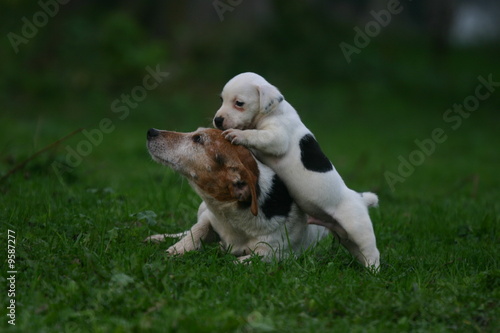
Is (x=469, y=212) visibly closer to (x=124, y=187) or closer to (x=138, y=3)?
(x=124, y=187)

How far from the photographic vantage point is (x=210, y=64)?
18578mm

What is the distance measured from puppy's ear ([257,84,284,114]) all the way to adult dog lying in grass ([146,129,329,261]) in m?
0.41

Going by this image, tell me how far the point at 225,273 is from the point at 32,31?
45.5 ft

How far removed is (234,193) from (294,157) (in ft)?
1.95

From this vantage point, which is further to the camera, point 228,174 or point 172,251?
point 172,251

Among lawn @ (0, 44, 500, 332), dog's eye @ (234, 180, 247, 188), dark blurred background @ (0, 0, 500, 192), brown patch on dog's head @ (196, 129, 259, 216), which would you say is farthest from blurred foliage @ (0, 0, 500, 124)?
dog's eye @ (234, 180, 247, 188)

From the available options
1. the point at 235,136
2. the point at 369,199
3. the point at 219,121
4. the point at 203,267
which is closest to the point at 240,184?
the point at 235,136

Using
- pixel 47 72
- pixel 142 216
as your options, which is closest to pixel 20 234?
pixel 142 216

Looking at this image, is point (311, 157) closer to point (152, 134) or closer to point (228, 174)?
point (228, 174)

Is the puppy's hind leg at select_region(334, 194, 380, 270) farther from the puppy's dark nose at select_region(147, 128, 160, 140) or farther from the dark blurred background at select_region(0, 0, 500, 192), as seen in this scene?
the dark blurred background at select_region(0, 0, 500, 192)

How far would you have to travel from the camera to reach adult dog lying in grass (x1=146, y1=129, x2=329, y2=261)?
5.70m

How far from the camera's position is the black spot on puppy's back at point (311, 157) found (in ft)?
19.1

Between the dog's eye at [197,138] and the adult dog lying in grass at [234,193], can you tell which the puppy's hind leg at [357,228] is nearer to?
the adult dog lying in grass at [234,193]

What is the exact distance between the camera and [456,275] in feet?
18.9
